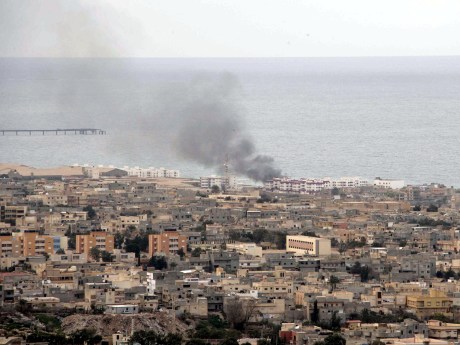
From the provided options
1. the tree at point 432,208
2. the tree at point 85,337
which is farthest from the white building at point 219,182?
the tree at point 85,337

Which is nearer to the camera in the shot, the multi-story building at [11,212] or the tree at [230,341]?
the tree at [230,341]

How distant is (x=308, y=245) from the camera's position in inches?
1268

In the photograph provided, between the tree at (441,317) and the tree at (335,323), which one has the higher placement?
the tree at (441,317)

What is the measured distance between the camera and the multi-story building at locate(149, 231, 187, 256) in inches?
1249

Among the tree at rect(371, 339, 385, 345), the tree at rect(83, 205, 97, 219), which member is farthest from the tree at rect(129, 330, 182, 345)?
the tree at rect(83, 205, 97, 219)

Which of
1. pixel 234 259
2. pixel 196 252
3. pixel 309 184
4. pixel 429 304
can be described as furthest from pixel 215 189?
pixel 429 304

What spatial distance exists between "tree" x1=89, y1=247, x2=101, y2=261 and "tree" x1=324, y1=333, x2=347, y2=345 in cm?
850

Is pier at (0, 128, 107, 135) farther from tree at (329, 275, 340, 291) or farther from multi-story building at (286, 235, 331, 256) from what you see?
tree at (329, 275, 340, 291)

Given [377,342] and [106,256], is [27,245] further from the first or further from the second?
[377,342]

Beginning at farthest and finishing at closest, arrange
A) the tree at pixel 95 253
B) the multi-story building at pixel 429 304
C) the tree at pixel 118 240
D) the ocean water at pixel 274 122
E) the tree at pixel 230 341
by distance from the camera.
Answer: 1. the ocean water at pixel 274 122
2. the tree at pixel 118 240
3. the tree at pixel 95 253
4. the multi-story building at pixel 429 304
5. the tree at pixel 230 341

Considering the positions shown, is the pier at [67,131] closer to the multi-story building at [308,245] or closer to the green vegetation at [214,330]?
the multi-story building at [308,245]

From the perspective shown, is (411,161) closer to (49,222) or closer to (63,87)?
(49,222)

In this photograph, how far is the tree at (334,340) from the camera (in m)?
22.0

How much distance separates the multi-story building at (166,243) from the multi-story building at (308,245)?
147 cm
